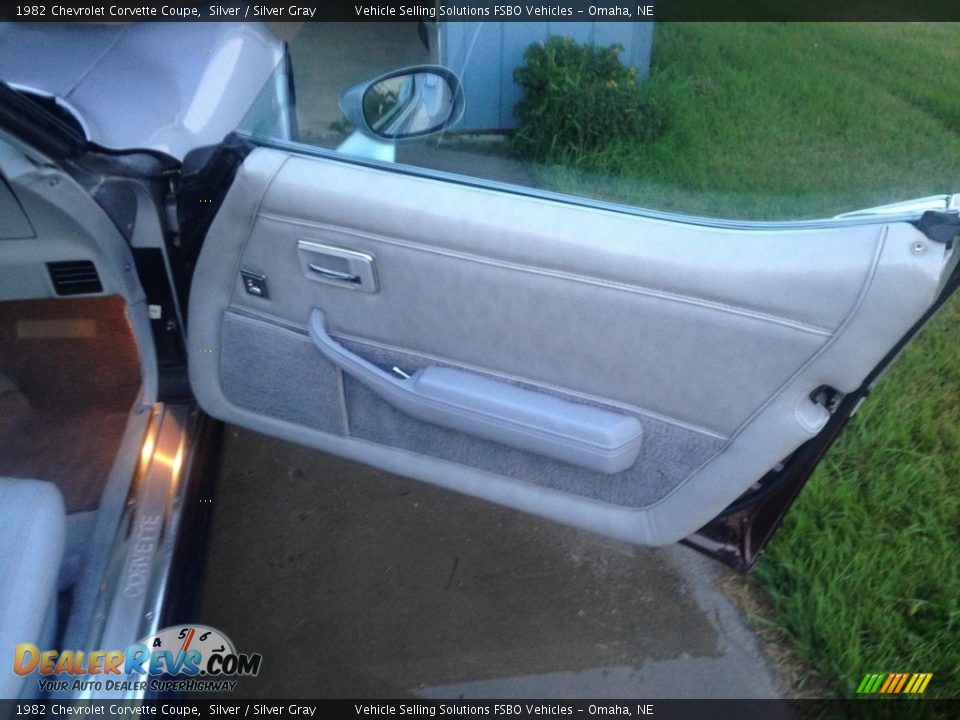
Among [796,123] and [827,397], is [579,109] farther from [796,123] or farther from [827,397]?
[827,397]

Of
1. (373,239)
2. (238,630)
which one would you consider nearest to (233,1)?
(373,239)

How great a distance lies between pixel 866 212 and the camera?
4.67 feet

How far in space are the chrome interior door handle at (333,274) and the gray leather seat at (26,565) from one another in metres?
0.69

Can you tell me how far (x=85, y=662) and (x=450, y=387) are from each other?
2.80ft

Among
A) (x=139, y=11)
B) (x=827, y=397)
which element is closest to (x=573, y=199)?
(x=827, y=397)

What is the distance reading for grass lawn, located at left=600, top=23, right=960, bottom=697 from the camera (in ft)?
5.75

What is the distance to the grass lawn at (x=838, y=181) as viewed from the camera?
175 centimetres

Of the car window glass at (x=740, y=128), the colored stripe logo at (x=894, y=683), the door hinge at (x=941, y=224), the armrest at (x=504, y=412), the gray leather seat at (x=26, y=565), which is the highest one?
the door hinge at (x=941, y=224)

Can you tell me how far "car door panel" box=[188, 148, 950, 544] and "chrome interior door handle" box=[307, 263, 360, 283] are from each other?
0.02 meters

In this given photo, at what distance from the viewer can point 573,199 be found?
1558mm

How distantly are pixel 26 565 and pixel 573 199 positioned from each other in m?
1.21

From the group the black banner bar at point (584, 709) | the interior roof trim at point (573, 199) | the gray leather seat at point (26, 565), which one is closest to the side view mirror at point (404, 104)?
the interior roof trim at point (573, 199)

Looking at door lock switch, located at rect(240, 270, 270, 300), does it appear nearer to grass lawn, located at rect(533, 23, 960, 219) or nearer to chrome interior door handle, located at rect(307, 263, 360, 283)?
chrome interior door handle, located at rect(307, 263, 360, 283)

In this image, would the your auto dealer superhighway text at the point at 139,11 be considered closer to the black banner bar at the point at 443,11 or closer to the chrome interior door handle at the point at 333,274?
the black banner bar at the point at 443,11
